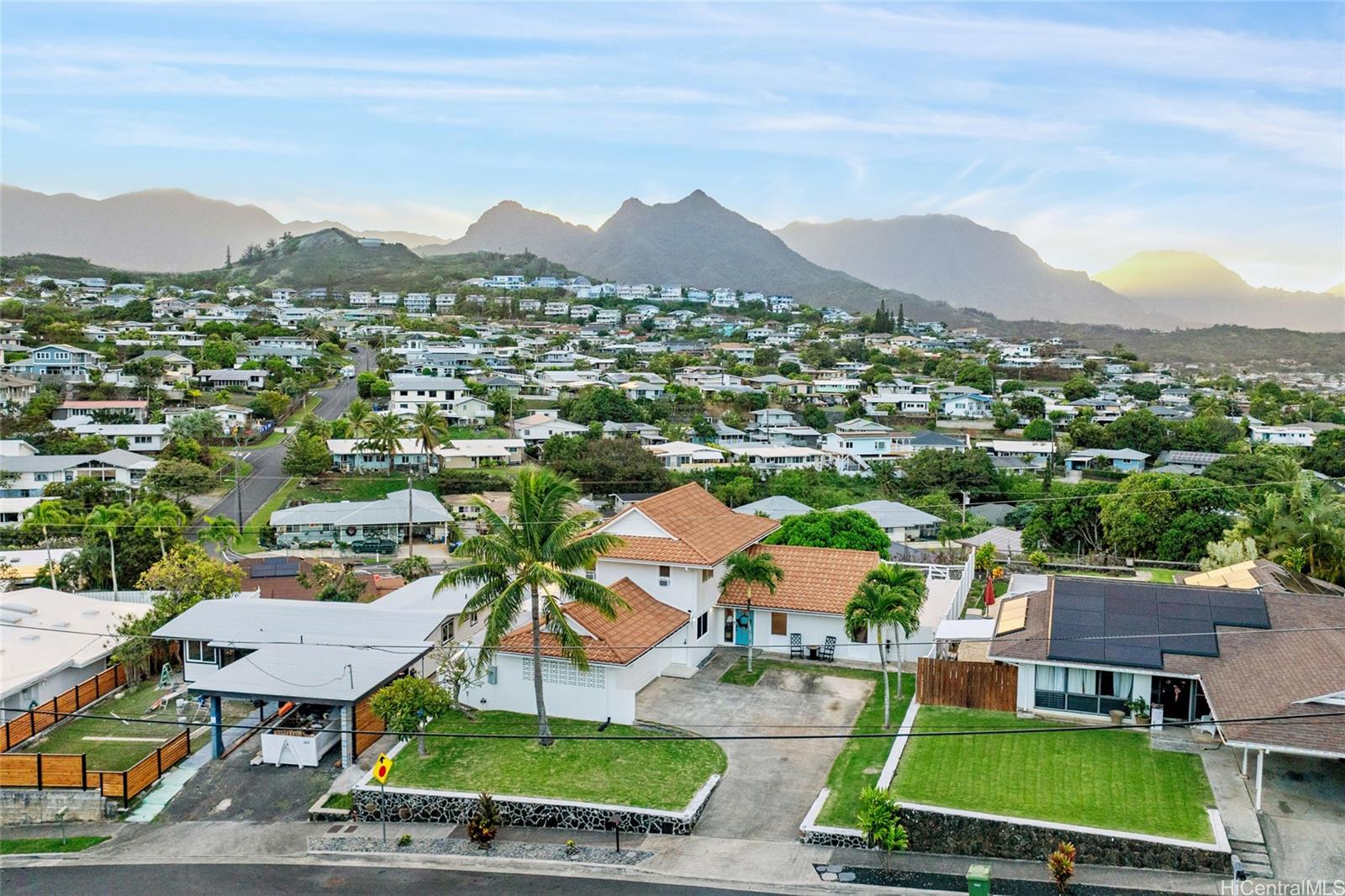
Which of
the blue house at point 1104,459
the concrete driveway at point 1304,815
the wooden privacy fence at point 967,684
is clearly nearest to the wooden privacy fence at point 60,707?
the wooden privacy fence at point 967,684

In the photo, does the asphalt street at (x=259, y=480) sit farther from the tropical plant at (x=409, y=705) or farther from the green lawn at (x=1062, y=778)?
the green lawn at (x=1062, y=778)

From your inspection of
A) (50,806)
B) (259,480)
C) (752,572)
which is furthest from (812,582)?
(259,480)

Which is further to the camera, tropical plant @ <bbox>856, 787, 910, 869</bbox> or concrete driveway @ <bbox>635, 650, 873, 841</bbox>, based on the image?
concrete driveway @ <bbox>635, 650, 873, 841</bbox>

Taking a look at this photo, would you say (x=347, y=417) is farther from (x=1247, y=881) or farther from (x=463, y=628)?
(x=1247, y=881)

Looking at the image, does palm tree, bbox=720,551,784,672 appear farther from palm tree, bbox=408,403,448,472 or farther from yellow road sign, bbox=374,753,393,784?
palm tree, bbox=408,403,448,472

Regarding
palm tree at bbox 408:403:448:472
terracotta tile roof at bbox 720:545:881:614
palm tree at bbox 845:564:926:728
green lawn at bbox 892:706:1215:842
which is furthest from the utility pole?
green lawn at bbox 892:706:1215:842

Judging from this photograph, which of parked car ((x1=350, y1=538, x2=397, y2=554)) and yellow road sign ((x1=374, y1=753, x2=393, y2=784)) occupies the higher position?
yellow road sign ((x1=374, y1=753, x2=393, y2=784))
